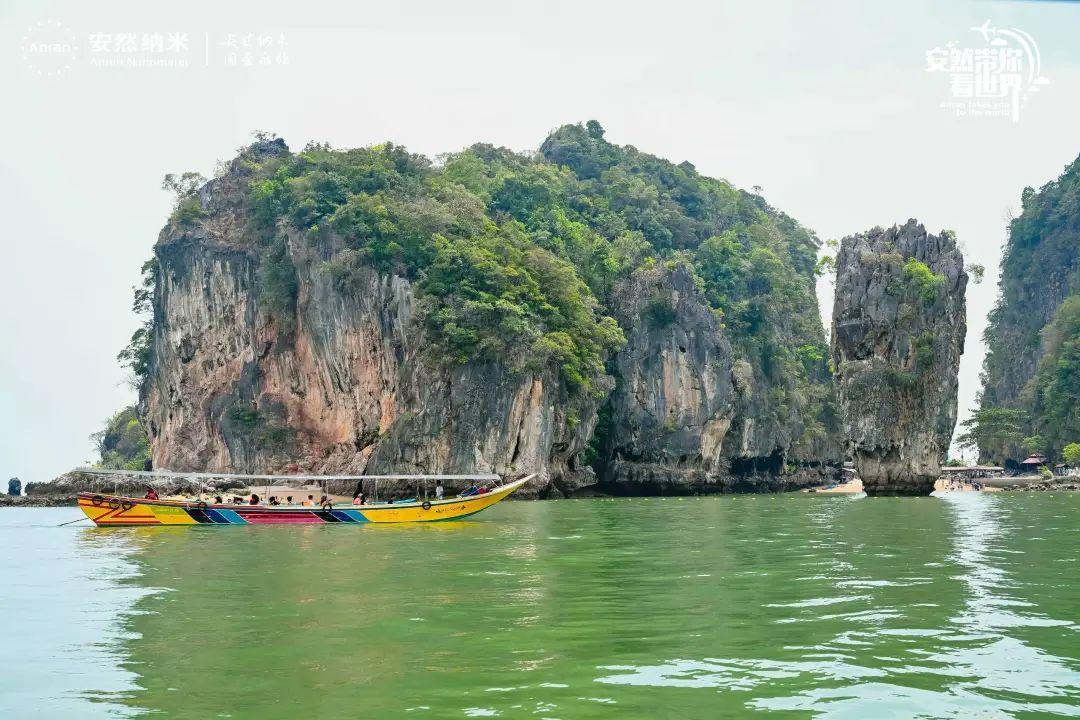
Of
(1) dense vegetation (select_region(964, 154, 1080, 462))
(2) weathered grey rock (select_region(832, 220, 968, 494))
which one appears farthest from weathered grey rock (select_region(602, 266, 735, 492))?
(1) dense vegetation (select_region(964, 154, 1080, 462))

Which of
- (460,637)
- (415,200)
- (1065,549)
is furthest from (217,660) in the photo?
(415,200)

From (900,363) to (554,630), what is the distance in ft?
120

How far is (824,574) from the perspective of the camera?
1313cm

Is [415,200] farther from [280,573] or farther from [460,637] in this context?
[460,637]

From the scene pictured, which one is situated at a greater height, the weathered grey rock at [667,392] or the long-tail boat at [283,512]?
the weathered grey rock at [667,392]

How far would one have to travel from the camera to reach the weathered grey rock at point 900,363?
42688mm

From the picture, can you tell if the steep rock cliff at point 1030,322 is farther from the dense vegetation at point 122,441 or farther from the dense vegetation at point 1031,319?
the dense vegetation at point 122,441

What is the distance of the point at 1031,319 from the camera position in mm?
73688

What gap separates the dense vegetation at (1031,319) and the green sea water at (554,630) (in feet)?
152

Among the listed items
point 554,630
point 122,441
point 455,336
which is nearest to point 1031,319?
point 455,336

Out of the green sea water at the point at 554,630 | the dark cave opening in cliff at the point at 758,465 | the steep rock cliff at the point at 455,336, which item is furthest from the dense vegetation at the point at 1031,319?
the green sea water at the point at 554,630

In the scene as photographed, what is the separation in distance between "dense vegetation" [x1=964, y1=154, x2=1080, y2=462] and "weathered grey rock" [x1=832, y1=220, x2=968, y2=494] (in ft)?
62.9

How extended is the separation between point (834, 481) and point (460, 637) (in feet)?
189

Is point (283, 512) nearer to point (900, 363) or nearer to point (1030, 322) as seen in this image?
point (900, 363)
